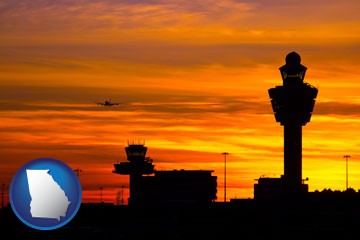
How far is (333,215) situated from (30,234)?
15698 cm

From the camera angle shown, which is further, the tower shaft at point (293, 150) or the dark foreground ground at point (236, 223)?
the tower shaft at point (293, 150)

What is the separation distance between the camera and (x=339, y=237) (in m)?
123

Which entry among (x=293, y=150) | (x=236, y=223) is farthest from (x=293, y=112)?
(x=236, y=223)

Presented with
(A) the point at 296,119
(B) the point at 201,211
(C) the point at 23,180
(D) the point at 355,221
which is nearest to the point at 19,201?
(C) the point at 23,180

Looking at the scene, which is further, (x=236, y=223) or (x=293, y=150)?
(x=293, y=150)

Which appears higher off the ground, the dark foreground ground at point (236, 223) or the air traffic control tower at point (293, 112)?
the air traffic control tower at point (293, 112)

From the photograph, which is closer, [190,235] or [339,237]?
[339,237]

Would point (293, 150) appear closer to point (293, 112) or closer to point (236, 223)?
point (293, 112)

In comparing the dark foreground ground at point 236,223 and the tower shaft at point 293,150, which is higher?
the tower shaft at point 293,150

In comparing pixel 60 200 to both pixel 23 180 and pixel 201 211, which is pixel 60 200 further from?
pixel 201 211

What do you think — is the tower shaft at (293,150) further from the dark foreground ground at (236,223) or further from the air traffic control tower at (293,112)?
the dark foreground ground at (236,223)

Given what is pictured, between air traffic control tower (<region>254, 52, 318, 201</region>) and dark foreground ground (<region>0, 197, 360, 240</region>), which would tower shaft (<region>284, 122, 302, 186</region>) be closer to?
air traffic control tower (<region>254, 52, 318, 201</region>)

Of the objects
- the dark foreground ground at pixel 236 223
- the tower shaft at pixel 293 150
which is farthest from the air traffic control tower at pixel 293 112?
the dark foreground ground at pixel 236 223

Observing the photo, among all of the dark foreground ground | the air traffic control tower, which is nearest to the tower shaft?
the air traffic control tower
